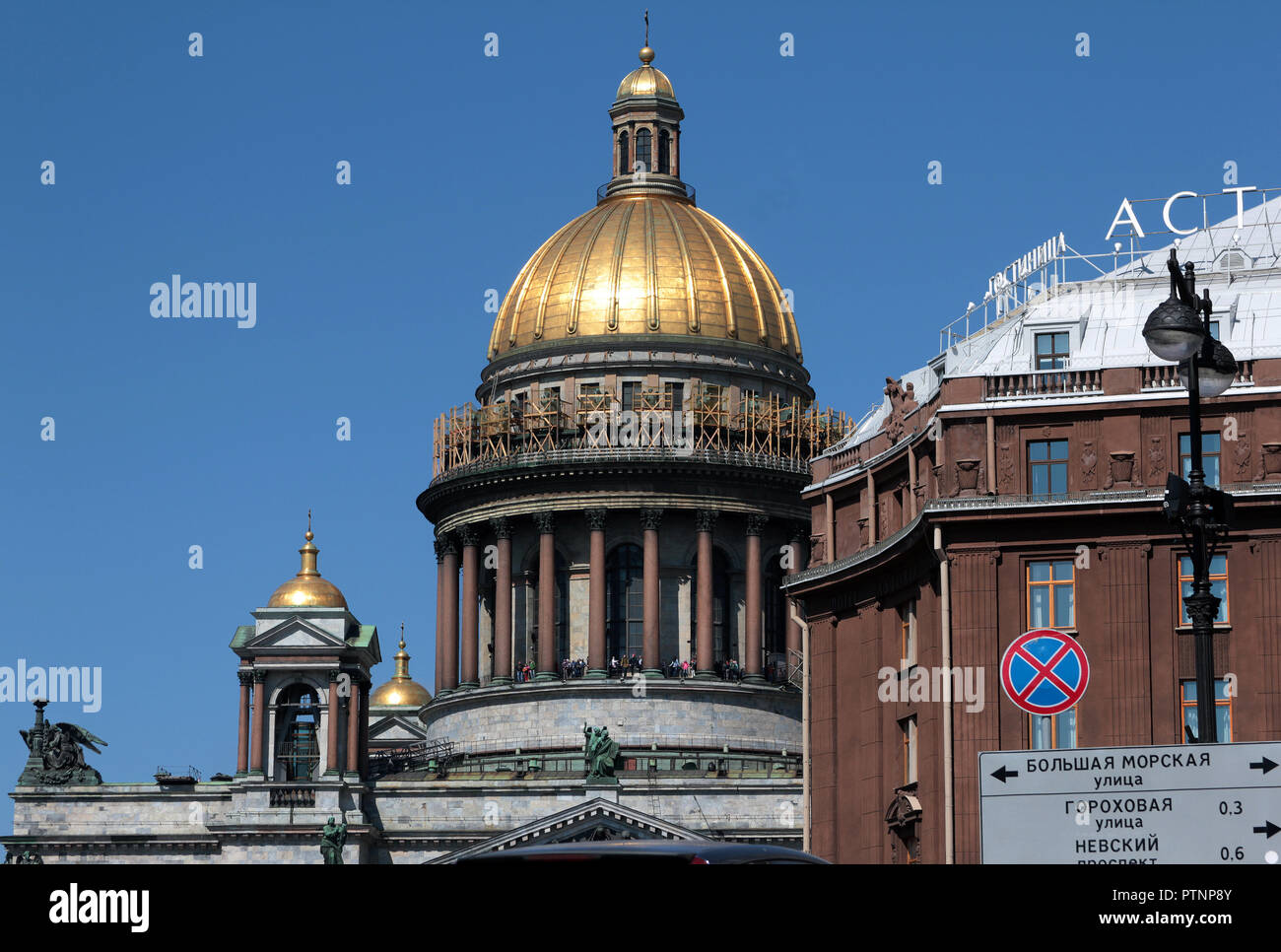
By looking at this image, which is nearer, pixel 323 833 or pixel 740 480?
pixel 323 833

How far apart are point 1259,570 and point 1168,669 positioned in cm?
308

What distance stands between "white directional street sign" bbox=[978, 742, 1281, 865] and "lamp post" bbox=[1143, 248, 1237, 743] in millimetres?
6126

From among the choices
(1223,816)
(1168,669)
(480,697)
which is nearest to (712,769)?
(480,697)

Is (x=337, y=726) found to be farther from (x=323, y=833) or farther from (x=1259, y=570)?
(x=1259, y=570)

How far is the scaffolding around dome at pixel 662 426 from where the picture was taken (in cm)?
12000

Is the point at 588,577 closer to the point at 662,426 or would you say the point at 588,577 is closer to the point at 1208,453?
the point at 662,426

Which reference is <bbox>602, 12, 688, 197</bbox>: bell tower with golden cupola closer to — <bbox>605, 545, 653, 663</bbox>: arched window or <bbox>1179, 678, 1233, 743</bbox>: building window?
<bbox>605, 545, 653, 663</bbox>: arched window

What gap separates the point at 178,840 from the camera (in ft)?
353

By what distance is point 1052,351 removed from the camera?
69188 mm

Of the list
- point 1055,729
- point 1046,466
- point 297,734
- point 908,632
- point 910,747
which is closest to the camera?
point 1055,729

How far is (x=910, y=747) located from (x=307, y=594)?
5020cm

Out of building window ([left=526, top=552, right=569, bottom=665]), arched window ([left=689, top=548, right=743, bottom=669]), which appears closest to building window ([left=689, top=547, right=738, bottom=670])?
arched window ([left=689, top=548, right=743, bottom=669])

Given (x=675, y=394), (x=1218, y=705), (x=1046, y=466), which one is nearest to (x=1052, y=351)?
(x=1046, y=466)
